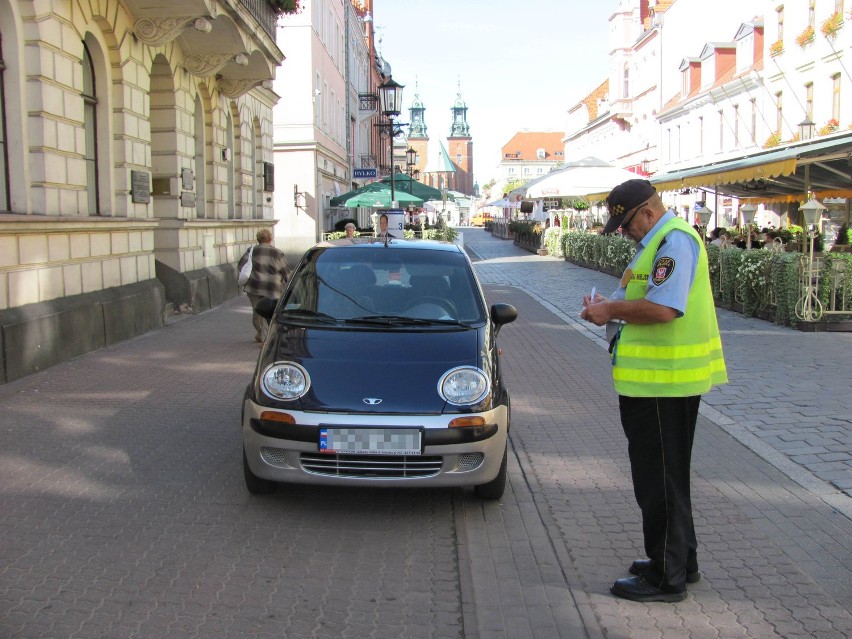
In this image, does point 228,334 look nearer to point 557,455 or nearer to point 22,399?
point 22,399

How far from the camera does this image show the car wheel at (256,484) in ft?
17.7

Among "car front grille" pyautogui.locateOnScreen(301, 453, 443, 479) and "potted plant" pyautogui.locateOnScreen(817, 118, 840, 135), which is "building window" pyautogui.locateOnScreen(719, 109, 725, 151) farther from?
"car front grille" pyautogui.locateOnScreen(301, 453, 443, 479)

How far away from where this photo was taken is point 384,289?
624cm

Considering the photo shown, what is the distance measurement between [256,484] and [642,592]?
97.3 inches

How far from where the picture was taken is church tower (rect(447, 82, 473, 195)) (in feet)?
568

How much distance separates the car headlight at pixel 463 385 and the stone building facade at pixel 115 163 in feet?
18.1

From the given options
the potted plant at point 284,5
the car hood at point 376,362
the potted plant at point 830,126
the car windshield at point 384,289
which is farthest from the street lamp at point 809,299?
the potted plant at point 830,126

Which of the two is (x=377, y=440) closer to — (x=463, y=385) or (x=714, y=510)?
(x=463, y=385)

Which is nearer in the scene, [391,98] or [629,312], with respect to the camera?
[629,312]

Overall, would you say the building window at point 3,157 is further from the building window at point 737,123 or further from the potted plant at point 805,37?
the building window at point 737,123

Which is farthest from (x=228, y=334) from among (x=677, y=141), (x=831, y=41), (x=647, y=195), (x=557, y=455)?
(x=677, y=141)

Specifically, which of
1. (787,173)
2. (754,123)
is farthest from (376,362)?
(754,123)

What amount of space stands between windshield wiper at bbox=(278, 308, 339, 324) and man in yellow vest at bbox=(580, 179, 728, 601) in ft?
7.52

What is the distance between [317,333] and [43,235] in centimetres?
588
